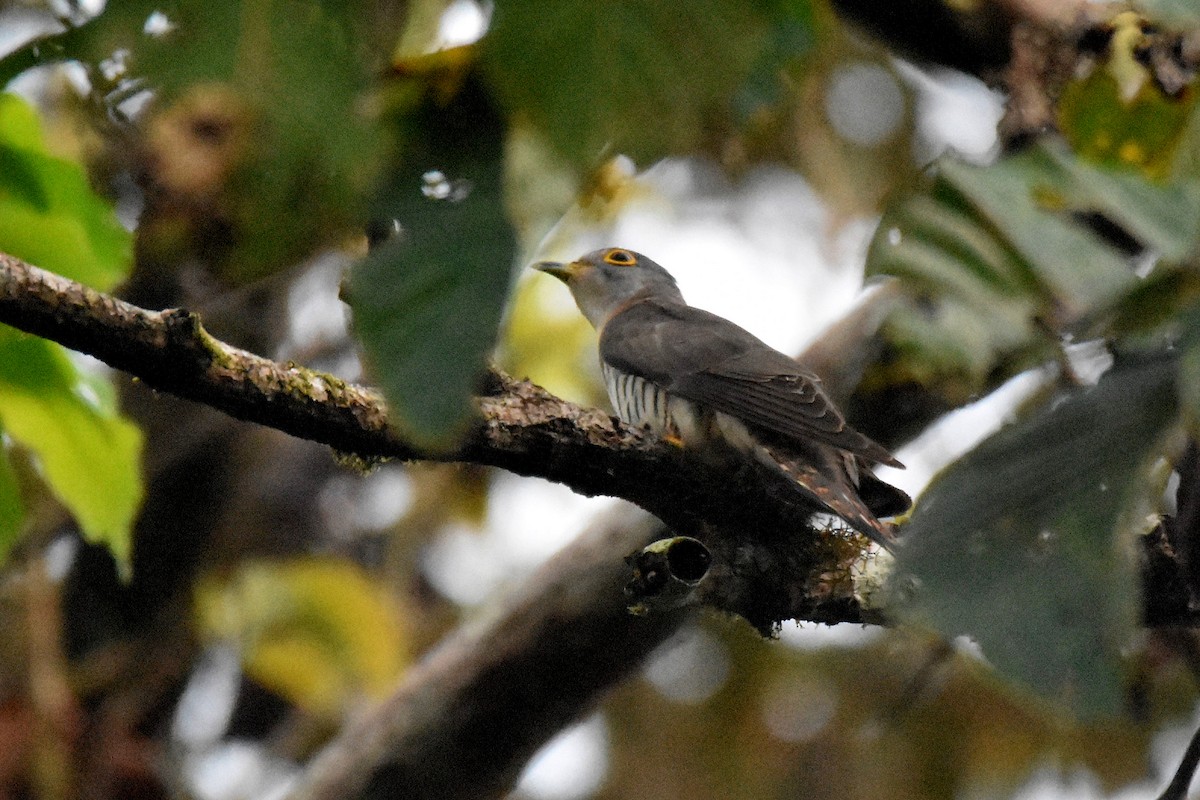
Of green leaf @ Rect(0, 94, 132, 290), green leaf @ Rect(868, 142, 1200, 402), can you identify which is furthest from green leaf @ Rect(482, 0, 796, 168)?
green leaf @ Rect(0, 94, 132, 290)

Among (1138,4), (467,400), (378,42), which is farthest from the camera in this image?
(1138,4)

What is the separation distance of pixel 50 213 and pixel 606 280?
4.21 m

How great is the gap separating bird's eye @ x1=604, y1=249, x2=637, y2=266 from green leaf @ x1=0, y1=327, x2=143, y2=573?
13.4ft

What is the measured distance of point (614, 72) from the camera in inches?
A: 25.8

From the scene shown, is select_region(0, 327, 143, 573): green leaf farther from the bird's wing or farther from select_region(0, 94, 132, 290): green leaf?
the bird's wing

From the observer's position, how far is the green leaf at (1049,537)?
0.86 metres

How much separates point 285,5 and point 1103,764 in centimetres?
727

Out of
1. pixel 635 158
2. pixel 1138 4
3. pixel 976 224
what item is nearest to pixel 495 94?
pixel 635 158

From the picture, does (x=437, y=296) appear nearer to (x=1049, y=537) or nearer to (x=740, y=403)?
(x=1049, y=537)

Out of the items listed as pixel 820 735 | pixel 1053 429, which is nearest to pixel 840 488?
pixel 1053 429

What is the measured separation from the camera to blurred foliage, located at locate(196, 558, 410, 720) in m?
6.32

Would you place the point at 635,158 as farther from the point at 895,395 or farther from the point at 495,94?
the point at 895,395

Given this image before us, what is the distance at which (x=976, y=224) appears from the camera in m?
1.48

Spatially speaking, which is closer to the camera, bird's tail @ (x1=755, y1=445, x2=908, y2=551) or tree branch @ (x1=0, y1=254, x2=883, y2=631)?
tree branch @ (x1=0, y1=254, x2=883, y2=631)
